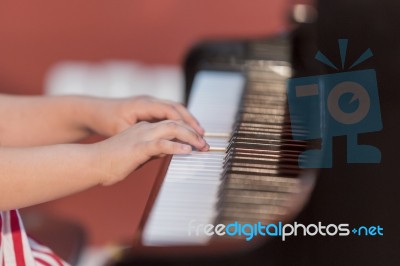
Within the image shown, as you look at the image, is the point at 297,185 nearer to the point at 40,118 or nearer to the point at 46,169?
the point at 46,169

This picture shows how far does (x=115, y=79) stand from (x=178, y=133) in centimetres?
122

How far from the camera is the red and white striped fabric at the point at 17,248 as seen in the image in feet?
2.64

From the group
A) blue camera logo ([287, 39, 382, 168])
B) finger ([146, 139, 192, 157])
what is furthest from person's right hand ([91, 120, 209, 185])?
blue camera logo ([287, 39, 382, 168])

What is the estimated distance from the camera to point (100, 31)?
1.91 metres

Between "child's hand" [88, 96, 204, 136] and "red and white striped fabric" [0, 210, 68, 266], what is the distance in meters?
0.13

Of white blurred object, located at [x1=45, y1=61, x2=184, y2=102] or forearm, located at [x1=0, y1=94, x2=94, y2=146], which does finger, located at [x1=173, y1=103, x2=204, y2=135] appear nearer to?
forearm, located at [x1=0, y1=94, x2=94, y2=146]

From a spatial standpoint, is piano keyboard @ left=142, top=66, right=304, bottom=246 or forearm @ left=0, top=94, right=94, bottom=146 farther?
forearm @ left=0, top=94, right=94, bottom=146

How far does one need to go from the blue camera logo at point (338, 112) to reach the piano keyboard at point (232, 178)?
0.05 ft

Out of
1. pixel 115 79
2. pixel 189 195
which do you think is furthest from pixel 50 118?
pixel 115 79

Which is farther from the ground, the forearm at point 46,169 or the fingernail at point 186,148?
the fingernail at point 186,148

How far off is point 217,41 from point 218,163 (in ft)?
1.49

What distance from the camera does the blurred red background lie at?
1891mm

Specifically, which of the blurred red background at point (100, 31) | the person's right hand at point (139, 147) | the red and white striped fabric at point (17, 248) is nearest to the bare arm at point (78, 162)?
the person's right hand at point (139, 147)

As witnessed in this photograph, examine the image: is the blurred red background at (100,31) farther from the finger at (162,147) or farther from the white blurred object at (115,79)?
the finger at (162,147)
